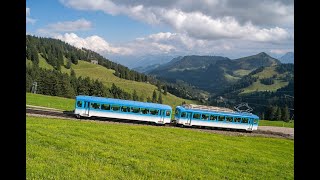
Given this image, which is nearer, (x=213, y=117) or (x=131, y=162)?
(x=131, y=162)

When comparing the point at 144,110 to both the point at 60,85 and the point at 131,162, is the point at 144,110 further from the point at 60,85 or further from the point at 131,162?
the point at 60,85

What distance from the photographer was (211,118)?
154ft

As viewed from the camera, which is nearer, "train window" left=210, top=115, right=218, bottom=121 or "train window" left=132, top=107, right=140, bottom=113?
"train window" left=132, top=107, right=140, bottom=113

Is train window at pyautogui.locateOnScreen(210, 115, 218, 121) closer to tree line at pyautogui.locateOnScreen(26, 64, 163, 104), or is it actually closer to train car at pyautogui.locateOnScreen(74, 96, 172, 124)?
train car at pyautogui.locateOnScreen(74, 96, 172, 124)

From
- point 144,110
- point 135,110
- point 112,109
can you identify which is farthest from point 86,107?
point 144,110

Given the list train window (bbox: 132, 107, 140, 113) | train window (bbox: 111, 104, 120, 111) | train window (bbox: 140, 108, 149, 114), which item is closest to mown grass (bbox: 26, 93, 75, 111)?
train window (bbox: 111, 104, 120, 111)

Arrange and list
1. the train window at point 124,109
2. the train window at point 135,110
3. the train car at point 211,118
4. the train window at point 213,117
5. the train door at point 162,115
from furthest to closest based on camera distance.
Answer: the train window at point 213,117, the train car at point 211,118, the train door at point 162,115, the train window at point 135,110, the train window at point 124,109

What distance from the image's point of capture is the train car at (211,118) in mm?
46469

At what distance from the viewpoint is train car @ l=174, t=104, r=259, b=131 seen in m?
46.5

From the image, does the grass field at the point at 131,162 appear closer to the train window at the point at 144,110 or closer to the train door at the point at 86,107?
the train door at the point at 86,107

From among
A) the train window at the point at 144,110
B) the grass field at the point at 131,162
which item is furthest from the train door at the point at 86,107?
the grass field at the point at 131,162
